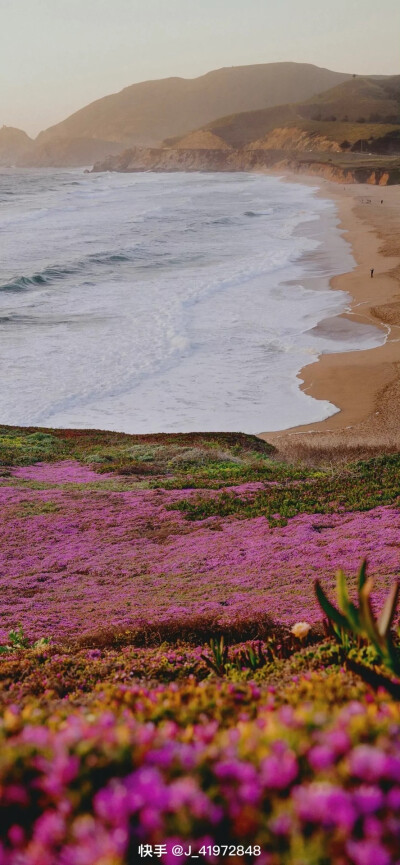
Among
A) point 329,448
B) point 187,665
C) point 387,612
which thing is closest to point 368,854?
point 387,612

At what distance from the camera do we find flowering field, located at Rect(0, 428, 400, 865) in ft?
6.50

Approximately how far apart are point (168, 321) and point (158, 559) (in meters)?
26.8

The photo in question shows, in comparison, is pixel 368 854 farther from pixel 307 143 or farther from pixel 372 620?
pixel 307 143

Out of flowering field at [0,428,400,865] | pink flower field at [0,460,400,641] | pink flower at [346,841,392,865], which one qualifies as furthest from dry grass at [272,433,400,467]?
pink flower at [346,841,392,865]

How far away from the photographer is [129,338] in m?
33.5

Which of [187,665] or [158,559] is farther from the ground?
[187,665]

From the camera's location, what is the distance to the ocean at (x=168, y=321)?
25094 millimetres

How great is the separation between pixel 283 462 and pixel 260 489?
3750mm

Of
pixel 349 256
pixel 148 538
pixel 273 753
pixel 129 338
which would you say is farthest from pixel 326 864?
pixel 349 256

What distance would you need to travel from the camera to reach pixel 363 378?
25922mm

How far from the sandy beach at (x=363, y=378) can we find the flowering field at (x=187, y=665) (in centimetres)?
264

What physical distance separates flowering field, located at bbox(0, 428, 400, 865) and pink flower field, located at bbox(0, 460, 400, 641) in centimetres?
5

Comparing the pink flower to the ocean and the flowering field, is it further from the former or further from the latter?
the ocean

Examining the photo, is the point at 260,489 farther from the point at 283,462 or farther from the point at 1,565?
the point at 1,565
